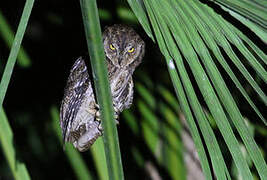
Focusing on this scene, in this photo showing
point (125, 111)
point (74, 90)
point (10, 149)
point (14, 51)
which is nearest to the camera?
point (14, 51)

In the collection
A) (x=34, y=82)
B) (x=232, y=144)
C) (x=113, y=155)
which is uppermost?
(x=113, y=155)

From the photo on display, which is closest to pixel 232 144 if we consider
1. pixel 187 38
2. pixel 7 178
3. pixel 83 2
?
pixel 187 38

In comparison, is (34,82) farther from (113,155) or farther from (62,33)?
(113,155)

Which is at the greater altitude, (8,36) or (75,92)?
(8,36)

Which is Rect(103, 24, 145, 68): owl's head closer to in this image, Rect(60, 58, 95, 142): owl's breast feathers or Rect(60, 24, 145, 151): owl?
Rect(60, 24, 145, 151): owl

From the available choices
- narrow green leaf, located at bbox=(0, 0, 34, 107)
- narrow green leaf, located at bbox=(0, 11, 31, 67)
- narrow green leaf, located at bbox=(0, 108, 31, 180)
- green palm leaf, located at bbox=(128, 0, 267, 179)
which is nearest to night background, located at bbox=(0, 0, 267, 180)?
narrow green leaf, located at bbox=(0, 11, 31, 67)

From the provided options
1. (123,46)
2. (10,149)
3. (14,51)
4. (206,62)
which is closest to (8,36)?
(10,149)

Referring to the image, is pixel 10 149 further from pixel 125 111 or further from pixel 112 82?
pixel 112 82
